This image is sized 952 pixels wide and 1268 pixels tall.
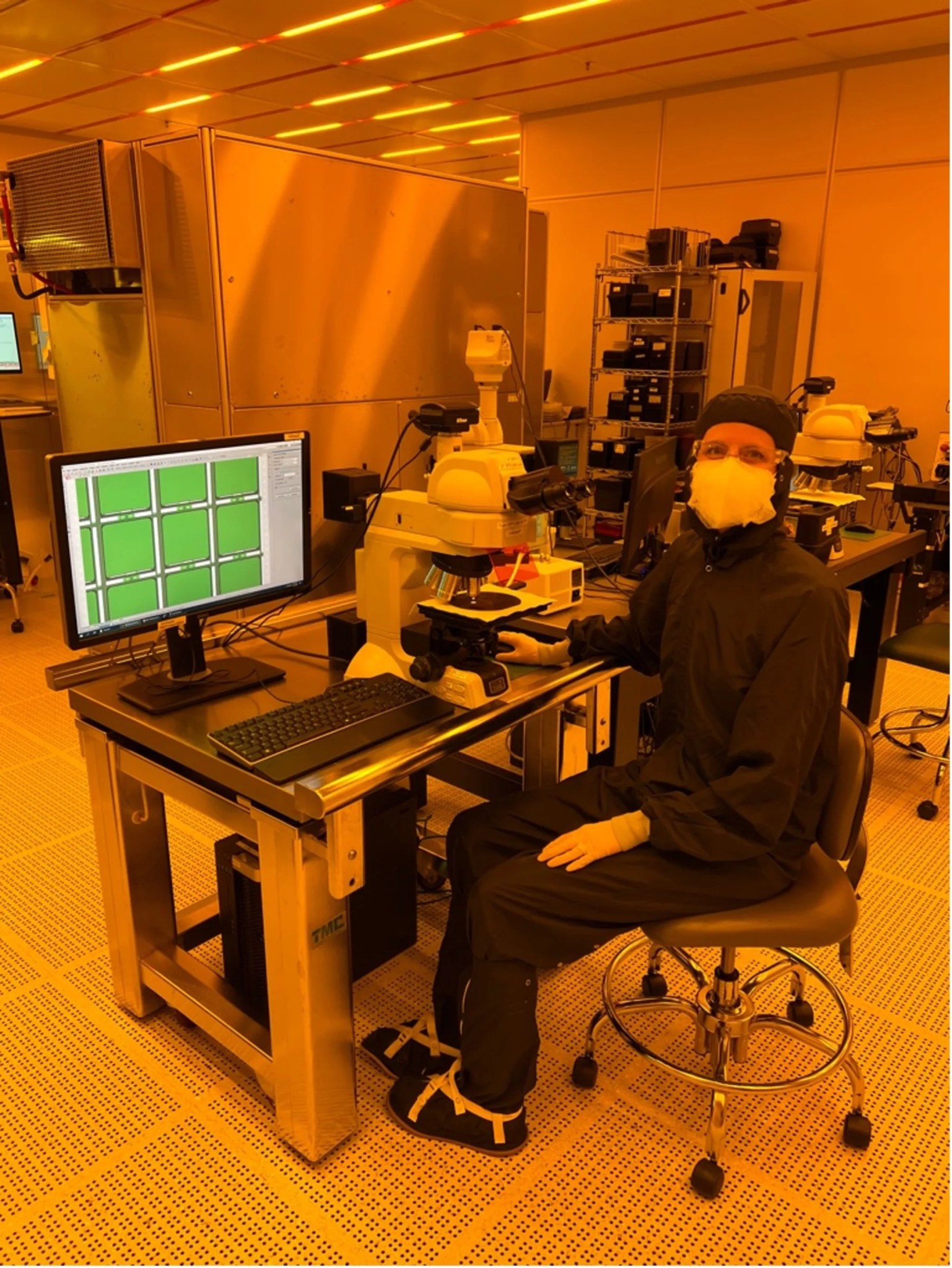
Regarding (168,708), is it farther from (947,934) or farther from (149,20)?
(149,20)

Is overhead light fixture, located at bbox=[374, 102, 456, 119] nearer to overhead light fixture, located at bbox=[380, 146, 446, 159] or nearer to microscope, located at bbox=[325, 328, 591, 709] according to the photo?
overhead light fixture, located at bbox=[380, 146, 446, 159]

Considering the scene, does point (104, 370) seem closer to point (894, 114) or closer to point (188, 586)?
point (188, 586)

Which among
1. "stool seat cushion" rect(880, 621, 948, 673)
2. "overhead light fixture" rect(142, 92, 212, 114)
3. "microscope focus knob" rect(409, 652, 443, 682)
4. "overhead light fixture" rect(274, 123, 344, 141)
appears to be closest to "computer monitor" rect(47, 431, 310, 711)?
"microscope focus knob" rect(409, 652, 443, 682)

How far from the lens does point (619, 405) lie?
579 cm

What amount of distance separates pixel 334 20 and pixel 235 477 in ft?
13.9

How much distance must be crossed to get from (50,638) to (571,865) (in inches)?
157

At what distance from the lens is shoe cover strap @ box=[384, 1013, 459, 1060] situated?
1926mm

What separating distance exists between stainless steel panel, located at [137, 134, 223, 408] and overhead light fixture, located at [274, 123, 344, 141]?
548 centimetres

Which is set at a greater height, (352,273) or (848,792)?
(352,273)

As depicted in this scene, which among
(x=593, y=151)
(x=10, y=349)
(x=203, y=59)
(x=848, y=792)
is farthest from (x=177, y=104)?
(x=848, y=792)

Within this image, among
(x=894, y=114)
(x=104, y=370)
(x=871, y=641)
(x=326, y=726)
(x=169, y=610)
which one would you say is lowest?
(x=871, y=641)

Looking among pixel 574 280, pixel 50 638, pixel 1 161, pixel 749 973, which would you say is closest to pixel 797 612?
pixel 749 973

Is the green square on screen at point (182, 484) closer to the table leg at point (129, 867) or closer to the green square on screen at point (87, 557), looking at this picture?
the green square on screen at point (87, 557)

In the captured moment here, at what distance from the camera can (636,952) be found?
239cm
